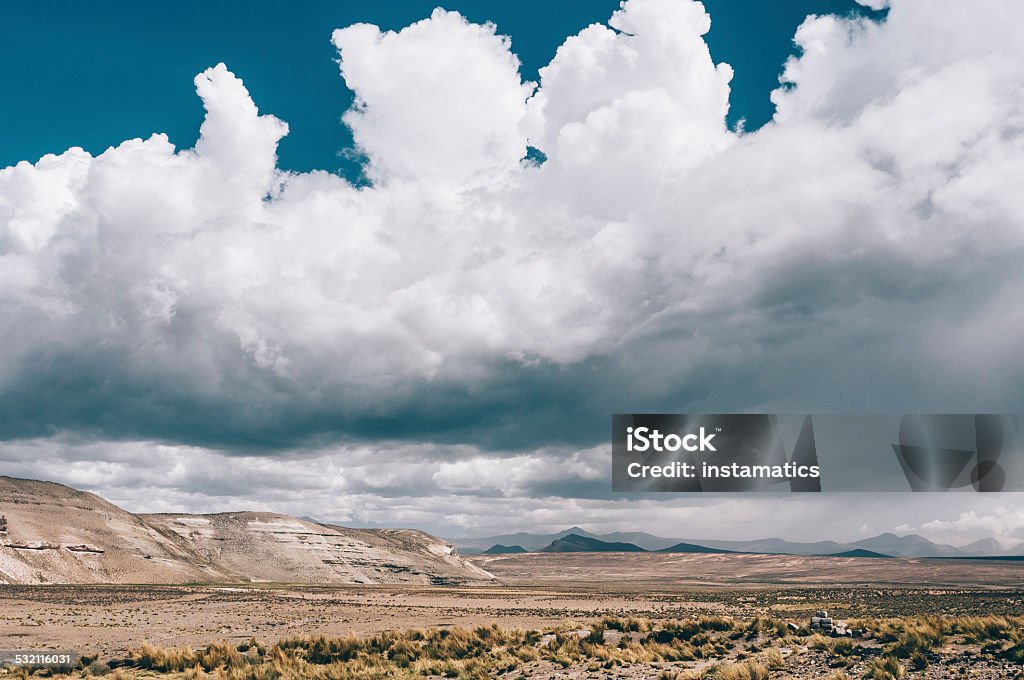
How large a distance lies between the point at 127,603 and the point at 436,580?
411 feet

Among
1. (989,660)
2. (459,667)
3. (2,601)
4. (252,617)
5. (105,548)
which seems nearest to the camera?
(989,660)

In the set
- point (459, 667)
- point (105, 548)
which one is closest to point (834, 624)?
point (459, 667)

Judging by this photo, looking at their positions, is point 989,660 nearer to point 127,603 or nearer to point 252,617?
point 252,617

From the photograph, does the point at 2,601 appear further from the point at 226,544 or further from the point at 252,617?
the point at 226,544

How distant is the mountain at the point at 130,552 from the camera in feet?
449

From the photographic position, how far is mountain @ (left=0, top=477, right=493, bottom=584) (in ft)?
449

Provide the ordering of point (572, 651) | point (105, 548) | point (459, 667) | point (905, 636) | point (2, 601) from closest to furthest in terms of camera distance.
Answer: point (905, 636) < point (459, 667) < point (572, 651) < point (2, 601) < point (105, 548)

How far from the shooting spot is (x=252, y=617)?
5872 centimetres

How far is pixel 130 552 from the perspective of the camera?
509ft

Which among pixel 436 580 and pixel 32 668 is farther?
pixel 436 580

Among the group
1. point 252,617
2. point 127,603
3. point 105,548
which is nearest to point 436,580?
point 105,548

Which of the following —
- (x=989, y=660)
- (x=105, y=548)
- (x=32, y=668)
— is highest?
(x=989, y=660)

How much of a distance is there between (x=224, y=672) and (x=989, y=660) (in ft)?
84.7

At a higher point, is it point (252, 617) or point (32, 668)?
point (32, 668)
